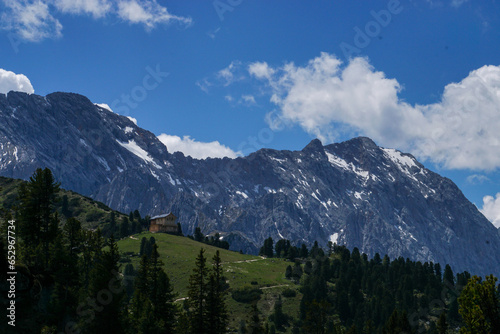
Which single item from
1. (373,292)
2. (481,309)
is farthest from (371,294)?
(481,309)

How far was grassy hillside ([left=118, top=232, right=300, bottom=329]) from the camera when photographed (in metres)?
136

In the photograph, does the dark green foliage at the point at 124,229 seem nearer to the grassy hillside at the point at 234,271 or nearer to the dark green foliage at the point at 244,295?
the grassy hillside at the point at 234,271

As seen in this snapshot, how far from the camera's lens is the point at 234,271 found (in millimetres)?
157250

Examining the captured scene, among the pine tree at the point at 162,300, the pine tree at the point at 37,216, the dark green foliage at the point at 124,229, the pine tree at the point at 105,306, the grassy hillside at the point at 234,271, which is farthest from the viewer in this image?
the dark green foliage at the point at 124,229

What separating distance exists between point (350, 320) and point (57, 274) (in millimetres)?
114199

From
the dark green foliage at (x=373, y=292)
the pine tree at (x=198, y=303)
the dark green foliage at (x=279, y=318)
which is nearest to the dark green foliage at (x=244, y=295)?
the dark green foliage at (x=279, y=318)

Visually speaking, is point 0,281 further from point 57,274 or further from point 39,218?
point 39,218

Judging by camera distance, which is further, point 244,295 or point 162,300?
point 244,295

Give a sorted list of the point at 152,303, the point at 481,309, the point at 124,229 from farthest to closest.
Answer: the point at 124,229 < the point at 152,303 < the point at 481,309

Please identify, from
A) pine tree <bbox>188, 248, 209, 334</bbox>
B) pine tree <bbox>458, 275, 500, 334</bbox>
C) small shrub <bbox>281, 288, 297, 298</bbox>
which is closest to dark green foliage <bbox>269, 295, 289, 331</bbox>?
small shrub <bbox>281, 288, 297, 298</bbox>

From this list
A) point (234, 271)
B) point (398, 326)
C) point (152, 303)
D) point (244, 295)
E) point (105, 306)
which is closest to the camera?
point (105, 306)

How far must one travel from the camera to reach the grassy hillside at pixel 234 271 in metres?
136

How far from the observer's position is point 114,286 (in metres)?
49.0

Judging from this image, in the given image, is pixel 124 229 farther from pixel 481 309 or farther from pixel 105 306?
pixel 481 309
